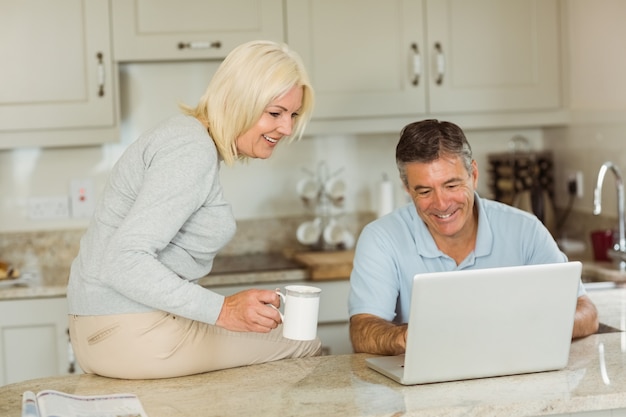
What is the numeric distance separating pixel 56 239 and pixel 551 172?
2.14 metres

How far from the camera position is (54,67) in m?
3.53

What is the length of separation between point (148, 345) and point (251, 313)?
0.24m

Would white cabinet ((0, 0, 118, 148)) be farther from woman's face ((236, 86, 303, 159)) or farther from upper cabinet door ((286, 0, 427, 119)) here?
woman's face ((236, 86, 303, 159))

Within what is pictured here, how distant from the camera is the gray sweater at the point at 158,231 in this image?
6.09 feet

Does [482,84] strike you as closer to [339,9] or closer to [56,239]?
[339,9]

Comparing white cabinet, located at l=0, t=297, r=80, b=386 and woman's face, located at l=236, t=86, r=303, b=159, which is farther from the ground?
woman's face, located at l=236, t=86, r=303, b=159

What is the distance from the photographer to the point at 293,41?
364 cm

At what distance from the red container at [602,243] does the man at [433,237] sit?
3.66 feet

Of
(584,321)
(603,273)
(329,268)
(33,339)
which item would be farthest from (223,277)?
(584,321)

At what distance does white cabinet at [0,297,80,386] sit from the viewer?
337 cm

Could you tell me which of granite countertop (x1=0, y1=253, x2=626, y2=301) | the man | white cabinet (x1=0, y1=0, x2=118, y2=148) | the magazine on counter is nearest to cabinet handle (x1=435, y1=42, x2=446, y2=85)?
granite countertop (x1=0, y1=253, x2=626, y2=301)

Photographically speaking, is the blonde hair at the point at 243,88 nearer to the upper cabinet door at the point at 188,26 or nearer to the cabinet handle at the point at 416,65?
the upper cabinet door at the point at 188,26

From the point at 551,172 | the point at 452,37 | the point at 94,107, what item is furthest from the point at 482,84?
the point at 94,107

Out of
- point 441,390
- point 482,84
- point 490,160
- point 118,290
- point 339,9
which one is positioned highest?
point 339,9
